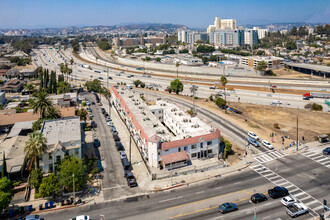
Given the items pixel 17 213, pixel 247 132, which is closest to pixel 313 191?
pixel 247 132

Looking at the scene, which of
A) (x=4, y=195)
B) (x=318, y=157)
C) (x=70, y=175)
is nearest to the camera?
(x=4, y=195)

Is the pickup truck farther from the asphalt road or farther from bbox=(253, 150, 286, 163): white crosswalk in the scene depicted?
the asphalt road

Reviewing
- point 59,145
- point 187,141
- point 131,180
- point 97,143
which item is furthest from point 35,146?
point 187,141

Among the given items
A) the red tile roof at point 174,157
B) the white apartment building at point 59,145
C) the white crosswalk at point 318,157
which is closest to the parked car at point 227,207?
the red tile roof at point 174,157

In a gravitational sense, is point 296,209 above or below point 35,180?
below

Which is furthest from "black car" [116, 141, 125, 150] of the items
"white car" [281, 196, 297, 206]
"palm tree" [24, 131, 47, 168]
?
"white car" [281, 196, 297, 206]

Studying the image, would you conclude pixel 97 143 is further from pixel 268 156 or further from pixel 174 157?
pixel 268 156

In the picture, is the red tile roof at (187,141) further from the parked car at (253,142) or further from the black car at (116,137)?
the black car at (116,137)
